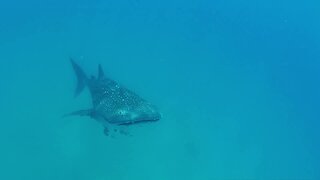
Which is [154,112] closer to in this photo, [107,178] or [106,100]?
[106,100]

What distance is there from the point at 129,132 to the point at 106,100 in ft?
4.88

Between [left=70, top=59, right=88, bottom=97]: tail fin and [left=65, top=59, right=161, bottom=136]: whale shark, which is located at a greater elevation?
[left=70, top=59, right=88, bottom=97]: tail fin

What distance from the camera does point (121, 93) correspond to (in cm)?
512

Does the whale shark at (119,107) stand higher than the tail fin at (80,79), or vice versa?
the tail fin at (80,79)

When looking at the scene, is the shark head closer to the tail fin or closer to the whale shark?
the whale shark

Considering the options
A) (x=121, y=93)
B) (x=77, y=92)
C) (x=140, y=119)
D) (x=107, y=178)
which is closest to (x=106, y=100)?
(x=121, y=93)

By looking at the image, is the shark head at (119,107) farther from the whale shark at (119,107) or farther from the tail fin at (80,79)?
the tail fin at (80,79)

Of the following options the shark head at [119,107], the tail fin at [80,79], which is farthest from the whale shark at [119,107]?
the tail fin at [80,79]

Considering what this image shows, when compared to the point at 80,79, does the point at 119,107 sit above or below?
below

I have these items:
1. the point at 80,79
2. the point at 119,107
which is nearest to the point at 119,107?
the point at 119,107

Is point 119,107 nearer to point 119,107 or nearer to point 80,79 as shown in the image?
point 119,107

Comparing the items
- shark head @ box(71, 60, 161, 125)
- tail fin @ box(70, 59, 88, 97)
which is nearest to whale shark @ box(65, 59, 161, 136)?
shark head @ box(71, 60, 161, 125)

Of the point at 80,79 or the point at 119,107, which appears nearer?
the point at 119,107

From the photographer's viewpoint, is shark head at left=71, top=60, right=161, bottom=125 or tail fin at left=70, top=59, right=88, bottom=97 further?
tail fin at left=70, top=59, right=88, bottom=97
